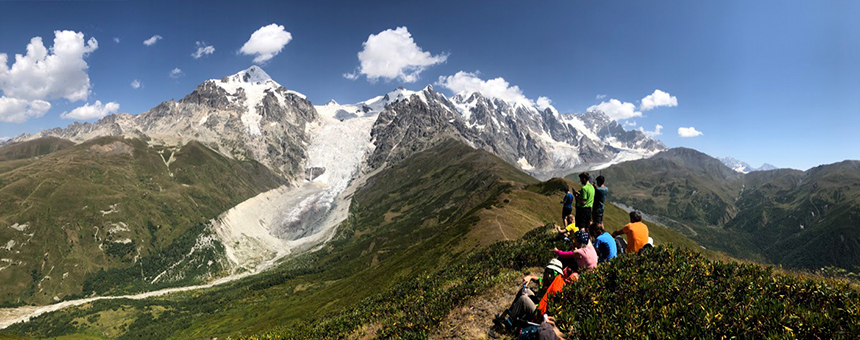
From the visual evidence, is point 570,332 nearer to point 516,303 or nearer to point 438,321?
point 516,303

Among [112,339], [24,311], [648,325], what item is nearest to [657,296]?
[648,325]

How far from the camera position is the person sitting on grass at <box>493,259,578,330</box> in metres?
14.8

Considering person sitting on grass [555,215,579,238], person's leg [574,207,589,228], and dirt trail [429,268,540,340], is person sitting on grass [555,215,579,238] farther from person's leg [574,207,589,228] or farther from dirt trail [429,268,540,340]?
dirt trail [429,268,540,340]

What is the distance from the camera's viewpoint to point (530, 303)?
14.8 metres

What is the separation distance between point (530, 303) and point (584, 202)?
1301cm

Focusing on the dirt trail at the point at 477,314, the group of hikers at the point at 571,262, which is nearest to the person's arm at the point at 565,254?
the group of hikers at the point at 571,262

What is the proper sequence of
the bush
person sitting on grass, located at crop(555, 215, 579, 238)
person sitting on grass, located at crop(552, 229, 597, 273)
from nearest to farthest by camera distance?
the bush → person sitting on grass, located at crop(552, 229, 597, 273) → person sitting on grass, located at crop(555, 215, 579, 238)

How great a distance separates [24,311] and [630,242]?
31456 cm

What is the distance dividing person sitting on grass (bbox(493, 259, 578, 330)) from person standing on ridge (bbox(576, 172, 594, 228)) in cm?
1028

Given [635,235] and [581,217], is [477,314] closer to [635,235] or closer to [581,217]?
[635,235]

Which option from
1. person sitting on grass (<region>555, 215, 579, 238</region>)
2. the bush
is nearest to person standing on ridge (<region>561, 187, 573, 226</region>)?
person sitting on grass (<region>555, 215, 579, 238</region>)

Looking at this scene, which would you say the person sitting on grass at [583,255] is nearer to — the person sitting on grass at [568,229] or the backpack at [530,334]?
the backpack at [530,334]

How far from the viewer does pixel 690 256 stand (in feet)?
60.5

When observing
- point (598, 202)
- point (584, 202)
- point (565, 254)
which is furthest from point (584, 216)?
point (565, 254)
